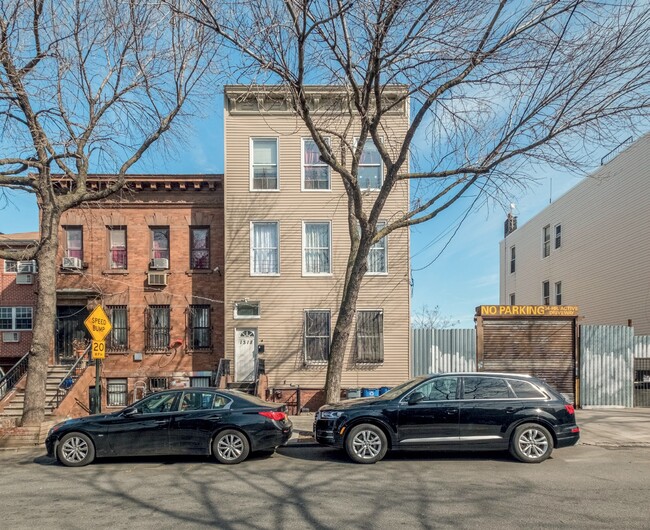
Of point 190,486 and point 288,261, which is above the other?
point 288,261

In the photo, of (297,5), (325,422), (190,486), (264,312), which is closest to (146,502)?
(190,486)

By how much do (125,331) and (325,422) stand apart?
11.7m

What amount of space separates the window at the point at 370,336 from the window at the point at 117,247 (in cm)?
910

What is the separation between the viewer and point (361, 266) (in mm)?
11062

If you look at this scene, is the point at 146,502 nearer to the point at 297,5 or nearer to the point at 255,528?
the point at 255,528

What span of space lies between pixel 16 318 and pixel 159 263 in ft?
20.7

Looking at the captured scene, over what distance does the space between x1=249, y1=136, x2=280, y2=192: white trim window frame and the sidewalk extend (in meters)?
8.16

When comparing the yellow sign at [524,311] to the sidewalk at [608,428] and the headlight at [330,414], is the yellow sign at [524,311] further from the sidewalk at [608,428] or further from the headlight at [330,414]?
the headlight at [330,414]

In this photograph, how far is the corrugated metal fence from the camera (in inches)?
619

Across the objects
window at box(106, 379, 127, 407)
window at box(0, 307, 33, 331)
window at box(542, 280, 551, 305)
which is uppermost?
window at box(542, 280, 551, 305)

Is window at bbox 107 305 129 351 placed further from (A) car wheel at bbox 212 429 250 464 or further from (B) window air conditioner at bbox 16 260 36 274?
(A) car wheel at bbox 212 429 250 464

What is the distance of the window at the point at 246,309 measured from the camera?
1711 centimetres

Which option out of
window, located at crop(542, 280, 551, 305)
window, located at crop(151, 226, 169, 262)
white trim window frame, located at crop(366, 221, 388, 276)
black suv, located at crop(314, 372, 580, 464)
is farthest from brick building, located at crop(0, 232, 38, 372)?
window, located at crop(542, 280, 551, 305)

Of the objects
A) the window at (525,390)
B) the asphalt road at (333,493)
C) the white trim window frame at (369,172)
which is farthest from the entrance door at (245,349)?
the window at (525,390)
